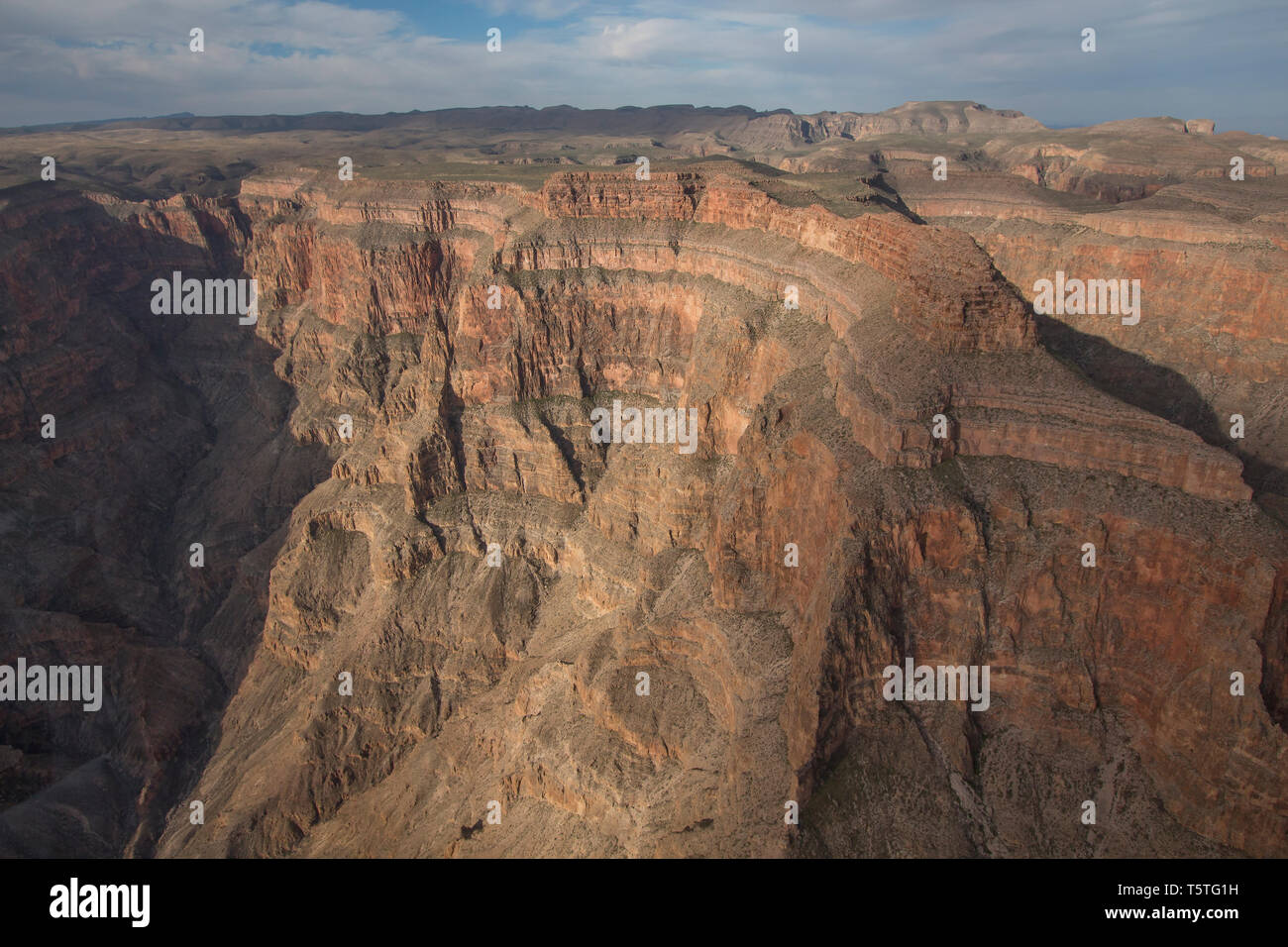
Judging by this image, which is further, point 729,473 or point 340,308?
point 340,308

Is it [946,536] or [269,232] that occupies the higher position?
[269,232]

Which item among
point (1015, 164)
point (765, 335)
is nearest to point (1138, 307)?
point (765, 335)

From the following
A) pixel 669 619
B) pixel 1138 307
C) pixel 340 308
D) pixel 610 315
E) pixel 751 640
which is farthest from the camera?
pixel 340 308

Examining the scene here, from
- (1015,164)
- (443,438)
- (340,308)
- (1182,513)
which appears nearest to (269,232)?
(340,308)

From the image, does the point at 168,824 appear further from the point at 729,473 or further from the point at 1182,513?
the point at 1182,513

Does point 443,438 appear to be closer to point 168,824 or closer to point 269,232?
point 168,824

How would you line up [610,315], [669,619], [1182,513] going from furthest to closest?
[610,315] < [669,619] < [1182,513]

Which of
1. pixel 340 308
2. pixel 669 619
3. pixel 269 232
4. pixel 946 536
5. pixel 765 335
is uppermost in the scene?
pixel 269 232
